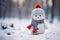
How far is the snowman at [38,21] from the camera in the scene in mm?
993

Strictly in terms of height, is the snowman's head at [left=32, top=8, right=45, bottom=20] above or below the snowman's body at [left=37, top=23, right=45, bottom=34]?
above

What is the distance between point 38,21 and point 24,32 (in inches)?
6.0

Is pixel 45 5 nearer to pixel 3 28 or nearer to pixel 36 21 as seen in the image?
pixel 36 21

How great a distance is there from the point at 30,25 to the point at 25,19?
74 millimetres

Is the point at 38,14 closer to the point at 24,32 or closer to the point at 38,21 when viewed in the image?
the point at 38,21

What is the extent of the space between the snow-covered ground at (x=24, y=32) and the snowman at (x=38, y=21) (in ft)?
0.13

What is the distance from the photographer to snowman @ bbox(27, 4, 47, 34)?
0.99 meters

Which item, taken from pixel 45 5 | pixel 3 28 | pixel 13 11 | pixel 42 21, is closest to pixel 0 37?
pixel 3 28

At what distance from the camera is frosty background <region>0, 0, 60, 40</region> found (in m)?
1.00

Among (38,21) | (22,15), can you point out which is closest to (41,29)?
(38,21)

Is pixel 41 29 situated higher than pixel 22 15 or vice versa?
pixel 22 15

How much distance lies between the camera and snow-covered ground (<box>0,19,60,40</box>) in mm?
951

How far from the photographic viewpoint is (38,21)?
1.00 meters

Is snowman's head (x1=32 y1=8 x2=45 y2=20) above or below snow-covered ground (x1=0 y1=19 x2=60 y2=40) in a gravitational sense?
above
